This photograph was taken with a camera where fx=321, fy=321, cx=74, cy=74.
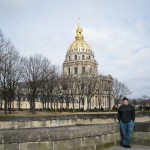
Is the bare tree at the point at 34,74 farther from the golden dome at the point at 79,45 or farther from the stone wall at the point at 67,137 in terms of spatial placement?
the golden dome at the point at 79,45

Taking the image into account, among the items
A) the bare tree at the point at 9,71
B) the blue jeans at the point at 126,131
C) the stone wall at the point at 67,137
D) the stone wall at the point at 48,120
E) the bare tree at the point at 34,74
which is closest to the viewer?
the stone wall at the point at 67,137

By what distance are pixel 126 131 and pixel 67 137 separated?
2.55m

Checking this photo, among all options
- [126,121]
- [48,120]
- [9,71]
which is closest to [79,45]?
[9,71]

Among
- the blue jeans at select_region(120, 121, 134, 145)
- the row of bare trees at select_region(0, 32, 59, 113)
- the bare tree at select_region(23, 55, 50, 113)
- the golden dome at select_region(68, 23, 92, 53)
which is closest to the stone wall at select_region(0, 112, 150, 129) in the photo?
the blue jeans at select_region(120, 121, 134, 145)

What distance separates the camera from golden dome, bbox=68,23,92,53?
155125 mm

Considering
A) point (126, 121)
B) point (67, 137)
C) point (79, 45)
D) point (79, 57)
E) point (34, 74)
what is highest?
point (79, 45)

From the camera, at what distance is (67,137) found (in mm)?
9172

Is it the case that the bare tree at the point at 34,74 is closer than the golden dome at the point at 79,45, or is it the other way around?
the bare tree at the point at 34,74

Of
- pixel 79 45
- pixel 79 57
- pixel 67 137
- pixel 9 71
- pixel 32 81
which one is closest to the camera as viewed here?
pixel 67 137

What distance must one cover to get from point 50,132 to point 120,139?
135 inches

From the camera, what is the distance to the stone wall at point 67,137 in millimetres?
8352

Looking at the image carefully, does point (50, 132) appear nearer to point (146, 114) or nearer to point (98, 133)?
point (98, 133)

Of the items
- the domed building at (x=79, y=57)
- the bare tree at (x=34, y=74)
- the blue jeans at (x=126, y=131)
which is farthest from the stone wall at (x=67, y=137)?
the domed building at (x=79, y=57)

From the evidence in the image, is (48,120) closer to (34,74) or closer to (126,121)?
(126,121)
